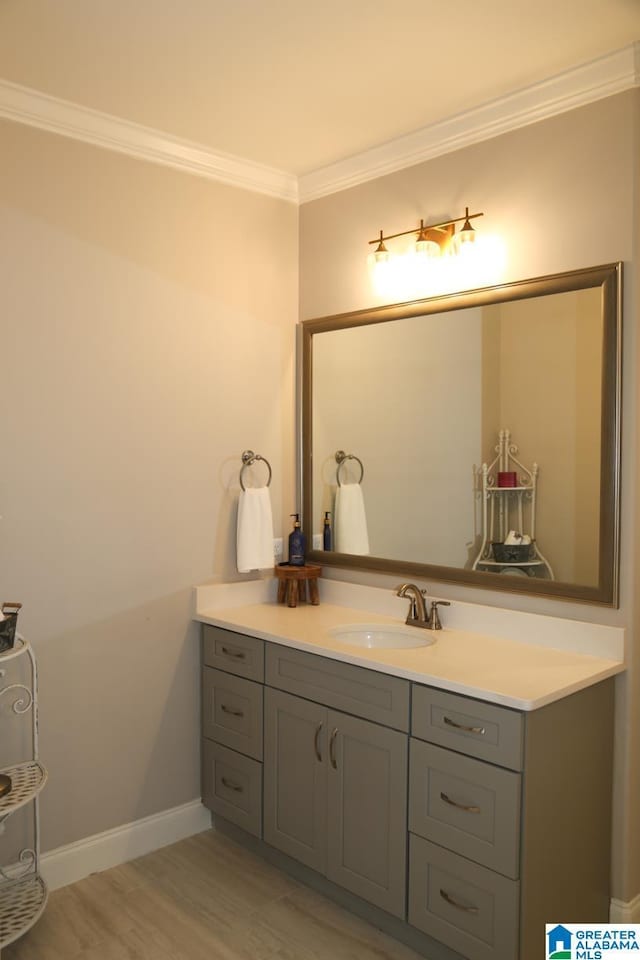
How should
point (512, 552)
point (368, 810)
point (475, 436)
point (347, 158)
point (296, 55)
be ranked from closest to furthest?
point (296, 55), point (368, 810), point (512, 552), point (475, 436), point (347, 158)

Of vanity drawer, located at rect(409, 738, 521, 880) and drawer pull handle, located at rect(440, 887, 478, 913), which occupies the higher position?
vanity drawer, located at rect(409, 738, 521, 880)

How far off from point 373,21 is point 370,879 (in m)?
2.48

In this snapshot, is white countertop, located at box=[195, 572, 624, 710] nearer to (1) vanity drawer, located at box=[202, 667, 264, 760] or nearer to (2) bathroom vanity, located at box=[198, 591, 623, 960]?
(2) bathroom vanity, located at box=[198, 591, 623, 960]

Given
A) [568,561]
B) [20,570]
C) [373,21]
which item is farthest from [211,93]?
[568,561]

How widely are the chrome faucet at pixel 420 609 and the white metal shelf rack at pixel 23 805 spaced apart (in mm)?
1288

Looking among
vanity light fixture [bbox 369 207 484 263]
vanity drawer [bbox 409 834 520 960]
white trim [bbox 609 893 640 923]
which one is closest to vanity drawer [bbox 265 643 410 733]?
vanity drawer [bbox 409 834 520 960]

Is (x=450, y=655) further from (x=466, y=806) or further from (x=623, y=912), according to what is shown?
(x=623, y=912)

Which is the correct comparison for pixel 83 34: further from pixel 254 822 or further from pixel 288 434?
pixel 254 822

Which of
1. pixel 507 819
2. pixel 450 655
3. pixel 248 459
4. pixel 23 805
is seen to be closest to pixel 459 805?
pixel 507 819

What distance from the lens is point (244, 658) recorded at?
288 cm

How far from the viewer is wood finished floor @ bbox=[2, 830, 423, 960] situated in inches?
92.5

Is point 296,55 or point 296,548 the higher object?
point 296,55

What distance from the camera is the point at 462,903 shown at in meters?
2.15

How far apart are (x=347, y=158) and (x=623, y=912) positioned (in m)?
2.79
